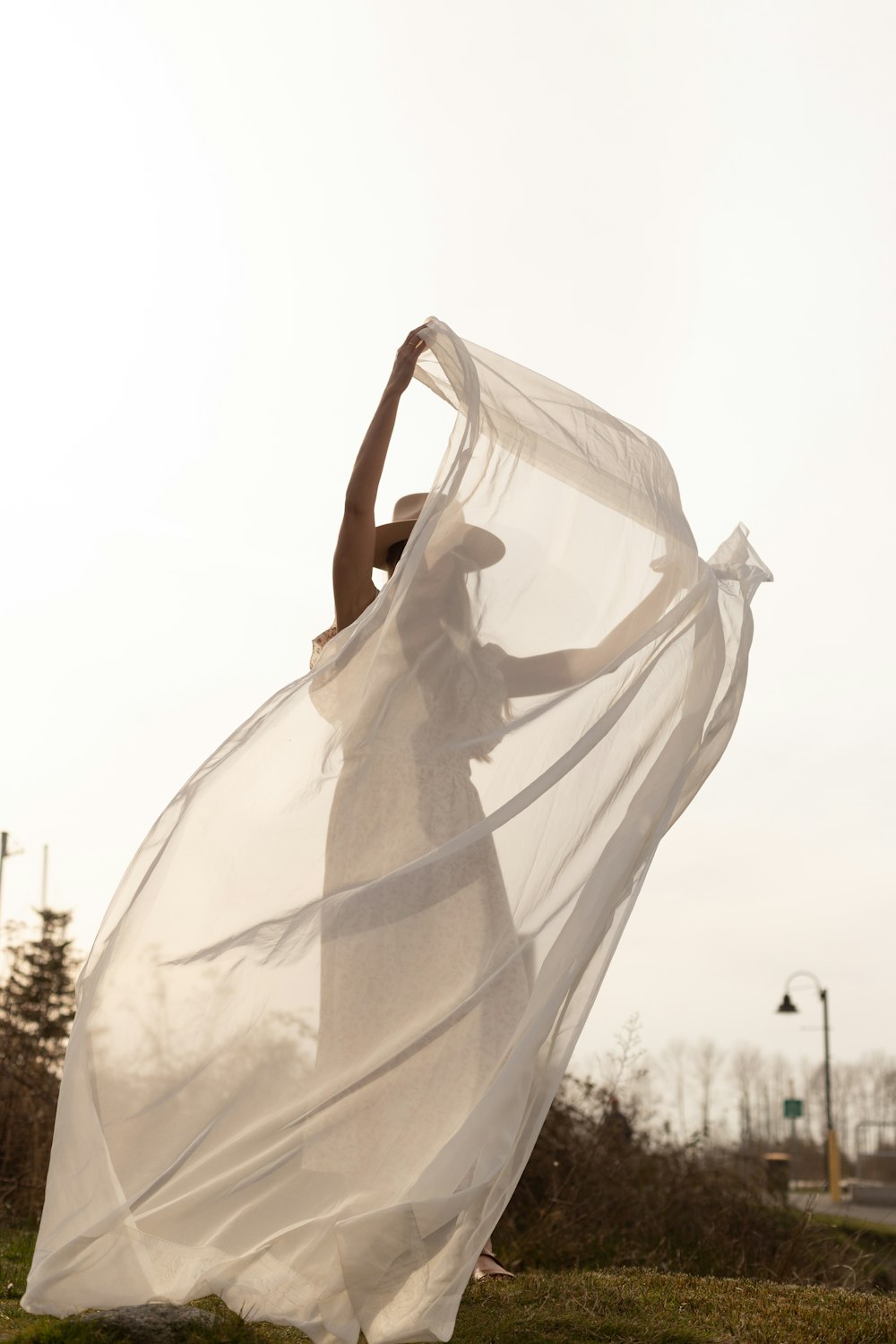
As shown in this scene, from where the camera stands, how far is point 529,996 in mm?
2756

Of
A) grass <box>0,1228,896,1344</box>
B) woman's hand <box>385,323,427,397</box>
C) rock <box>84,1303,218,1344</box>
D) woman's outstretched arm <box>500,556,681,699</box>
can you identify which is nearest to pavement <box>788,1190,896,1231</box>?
grass <box>0,1228,896,1344</box>

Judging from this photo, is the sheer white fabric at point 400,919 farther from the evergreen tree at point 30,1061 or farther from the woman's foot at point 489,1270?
the evergreen tree at point 30,1061

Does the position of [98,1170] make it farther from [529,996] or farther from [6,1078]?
[6,1078]

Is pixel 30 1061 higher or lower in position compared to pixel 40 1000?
lower

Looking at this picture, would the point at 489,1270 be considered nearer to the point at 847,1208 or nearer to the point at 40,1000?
the point at 847,1208

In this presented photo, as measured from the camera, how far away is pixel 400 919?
284cm

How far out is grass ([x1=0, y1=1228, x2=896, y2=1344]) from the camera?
8.91ft

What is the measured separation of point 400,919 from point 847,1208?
6.26 m

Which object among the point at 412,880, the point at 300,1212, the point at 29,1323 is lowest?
the point at 29,1323

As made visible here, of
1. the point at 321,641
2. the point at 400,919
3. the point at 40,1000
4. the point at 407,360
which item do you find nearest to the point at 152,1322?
the point at 400,919

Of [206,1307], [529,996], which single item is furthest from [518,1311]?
[529,996]

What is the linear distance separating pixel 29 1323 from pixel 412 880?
160cm

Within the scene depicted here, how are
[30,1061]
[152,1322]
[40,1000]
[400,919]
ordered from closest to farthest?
[152,1322] < [400,919] < [30,1061] < [40,1000]

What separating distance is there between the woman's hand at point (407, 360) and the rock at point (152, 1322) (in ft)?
8.49
